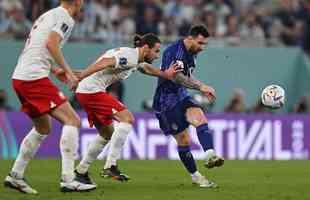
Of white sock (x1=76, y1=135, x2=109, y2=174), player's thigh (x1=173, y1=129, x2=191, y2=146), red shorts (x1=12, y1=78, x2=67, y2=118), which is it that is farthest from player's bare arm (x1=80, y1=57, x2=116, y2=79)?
player's thigh (x1=173, y1=129, x2=191, y2=146)

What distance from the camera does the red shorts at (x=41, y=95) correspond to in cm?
1227

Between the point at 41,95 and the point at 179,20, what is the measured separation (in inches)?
525

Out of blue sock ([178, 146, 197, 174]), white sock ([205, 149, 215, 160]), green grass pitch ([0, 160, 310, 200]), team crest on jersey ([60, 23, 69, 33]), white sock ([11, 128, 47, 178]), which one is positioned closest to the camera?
team crest on jersey ([60, 23, 69, 33])

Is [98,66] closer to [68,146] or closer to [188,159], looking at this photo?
[68,146]

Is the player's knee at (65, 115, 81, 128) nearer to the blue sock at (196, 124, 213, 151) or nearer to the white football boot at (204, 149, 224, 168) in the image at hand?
the white football boot at (204, 149, 224, 168)

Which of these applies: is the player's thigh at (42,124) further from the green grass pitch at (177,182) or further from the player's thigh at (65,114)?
the green grass pitch at (177,182)

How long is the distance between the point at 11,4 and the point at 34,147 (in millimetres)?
11705

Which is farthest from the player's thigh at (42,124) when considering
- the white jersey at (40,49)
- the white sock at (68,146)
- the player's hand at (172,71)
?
the player's hand at (172,71)

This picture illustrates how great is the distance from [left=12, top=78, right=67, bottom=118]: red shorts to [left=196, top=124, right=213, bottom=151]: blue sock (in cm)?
222

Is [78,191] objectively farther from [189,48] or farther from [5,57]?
[5,57]

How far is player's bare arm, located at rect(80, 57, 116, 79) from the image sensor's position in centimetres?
1299

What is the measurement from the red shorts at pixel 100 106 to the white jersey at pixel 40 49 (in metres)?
1.62

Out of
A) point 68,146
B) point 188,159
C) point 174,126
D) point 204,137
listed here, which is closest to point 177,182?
point 188,159

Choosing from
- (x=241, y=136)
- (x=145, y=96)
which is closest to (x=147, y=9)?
(x=145, y=96)
